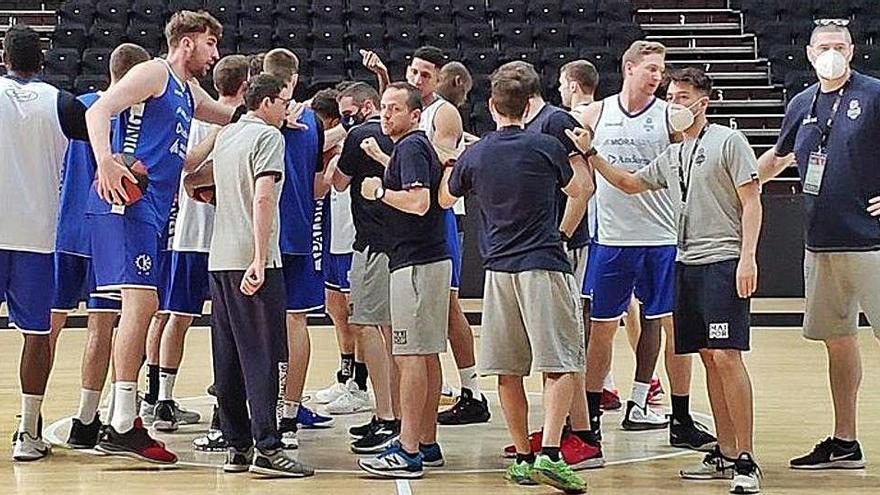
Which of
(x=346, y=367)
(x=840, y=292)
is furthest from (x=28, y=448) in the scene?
(x=840, y=292)

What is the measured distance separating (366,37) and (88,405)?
374 inches

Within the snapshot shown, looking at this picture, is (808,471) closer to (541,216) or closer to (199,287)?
(541,216)

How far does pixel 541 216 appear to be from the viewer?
4.96m

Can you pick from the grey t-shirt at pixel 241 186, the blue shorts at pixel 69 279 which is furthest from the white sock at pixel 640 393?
the blue shorts at pixel 69 279

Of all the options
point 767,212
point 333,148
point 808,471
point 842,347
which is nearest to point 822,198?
point 842,347

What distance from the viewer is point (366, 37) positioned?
1448cm

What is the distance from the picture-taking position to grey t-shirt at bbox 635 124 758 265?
5.00 m

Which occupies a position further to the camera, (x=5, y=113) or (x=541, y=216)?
(x=5, y=113)

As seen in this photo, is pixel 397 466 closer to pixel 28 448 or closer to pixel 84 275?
pixel 28 448

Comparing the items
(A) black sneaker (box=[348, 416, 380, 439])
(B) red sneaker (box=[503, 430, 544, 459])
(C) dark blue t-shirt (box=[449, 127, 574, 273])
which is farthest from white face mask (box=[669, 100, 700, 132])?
(A) black sneaker (box=[348, 416, 380, 439])

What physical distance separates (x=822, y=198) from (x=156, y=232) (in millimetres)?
Answer: 2943

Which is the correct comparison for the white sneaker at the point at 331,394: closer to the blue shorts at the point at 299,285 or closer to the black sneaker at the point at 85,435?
the blue shorts at the point at 299,285

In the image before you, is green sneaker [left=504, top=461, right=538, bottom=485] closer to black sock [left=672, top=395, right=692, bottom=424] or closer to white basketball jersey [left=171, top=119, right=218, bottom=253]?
black sock [left=672, top=395, right=692, bottom=424]

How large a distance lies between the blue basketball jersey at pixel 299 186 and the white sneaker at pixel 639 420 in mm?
1858
